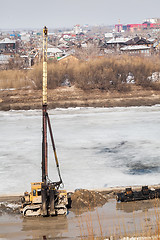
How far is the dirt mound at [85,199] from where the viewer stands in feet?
36.8

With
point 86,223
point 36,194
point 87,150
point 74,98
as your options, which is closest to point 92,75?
point 74,98

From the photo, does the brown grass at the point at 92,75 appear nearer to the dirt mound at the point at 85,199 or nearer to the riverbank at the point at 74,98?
the riverbank at the point at 74,98

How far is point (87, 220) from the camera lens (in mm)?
10148

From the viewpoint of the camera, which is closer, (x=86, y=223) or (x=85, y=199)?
(x=86, y=223)

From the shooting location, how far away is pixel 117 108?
30.6 m

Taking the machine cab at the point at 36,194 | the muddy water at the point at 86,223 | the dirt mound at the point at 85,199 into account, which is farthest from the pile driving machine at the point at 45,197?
the dirt mound at the point at 85,199

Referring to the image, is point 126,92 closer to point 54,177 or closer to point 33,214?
point 54,177

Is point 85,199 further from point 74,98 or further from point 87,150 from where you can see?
point 74,98

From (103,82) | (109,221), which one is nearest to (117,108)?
(103,82)

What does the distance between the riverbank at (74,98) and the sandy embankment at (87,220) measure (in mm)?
20192

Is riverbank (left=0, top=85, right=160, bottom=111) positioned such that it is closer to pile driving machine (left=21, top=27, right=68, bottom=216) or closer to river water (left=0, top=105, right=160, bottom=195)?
river water (left=0, top=105, right=160, bottom=195)

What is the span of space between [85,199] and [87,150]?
19.5 ft

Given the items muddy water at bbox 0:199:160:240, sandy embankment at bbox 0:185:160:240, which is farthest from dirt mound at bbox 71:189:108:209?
muddy water at bbox 0:199:160:240

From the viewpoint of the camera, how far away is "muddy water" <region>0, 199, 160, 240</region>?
31.0 feet
